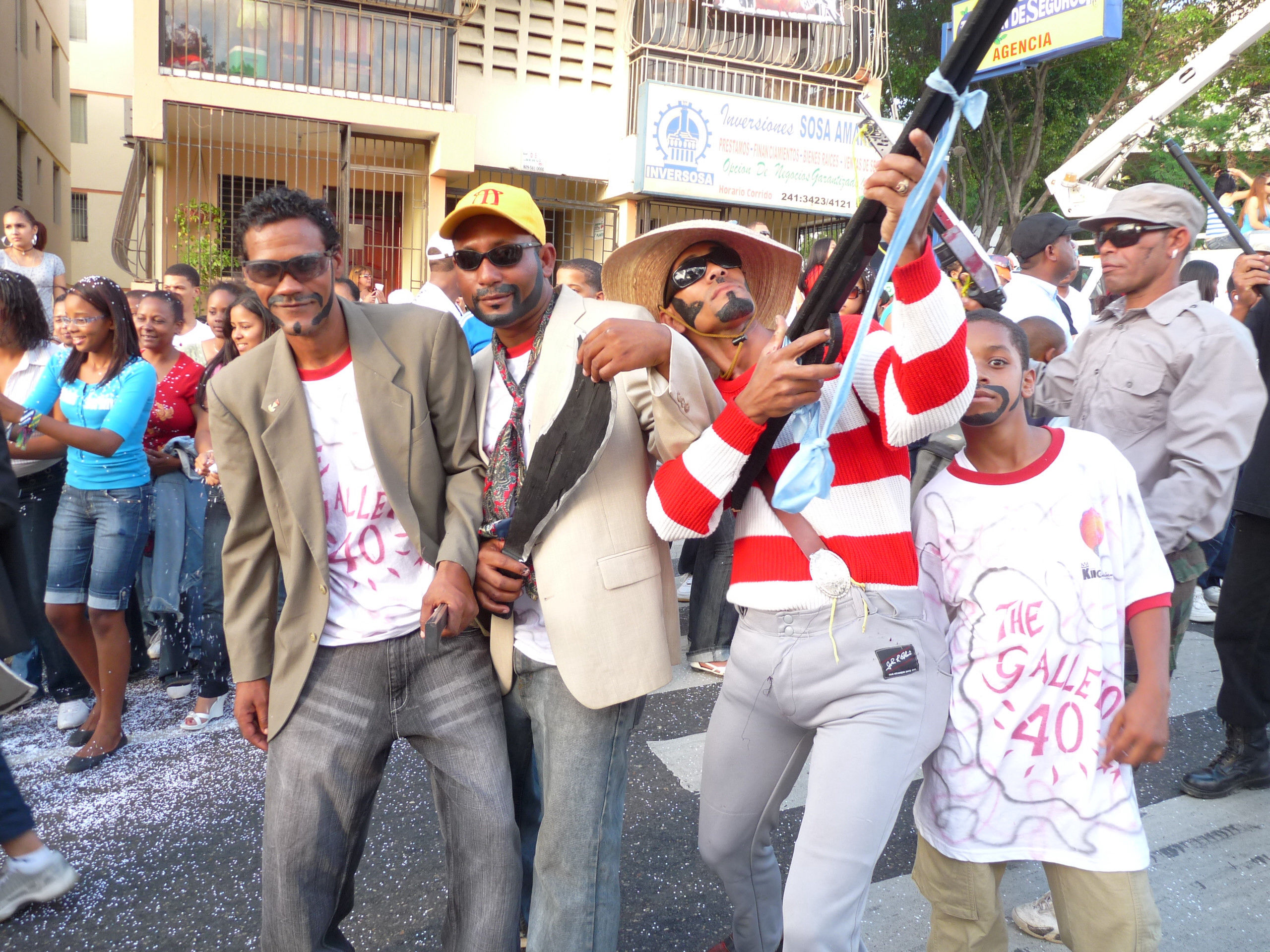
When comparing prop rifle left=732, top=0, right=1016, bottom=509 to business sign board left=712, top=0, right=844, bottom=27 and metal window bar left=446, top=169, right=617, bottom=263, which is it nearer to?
metal window bar left=446, top=169, right=617, bottom=263

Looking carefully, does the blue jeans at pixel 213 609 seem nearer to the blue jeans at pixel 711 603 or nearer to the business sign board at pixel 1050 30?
the blue jeans at pixel 711 603

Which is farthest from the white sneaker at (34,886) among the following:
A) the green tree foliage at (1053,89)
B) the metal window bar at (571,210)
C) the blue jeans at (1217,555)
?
the green tree foliage at (1053,89)

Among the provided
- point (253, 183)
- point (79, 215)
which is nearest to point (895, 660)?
Result: point (253, 183)

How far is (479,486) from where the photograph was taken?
8.15 ft

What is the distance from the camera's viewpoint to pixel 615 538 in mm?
2285

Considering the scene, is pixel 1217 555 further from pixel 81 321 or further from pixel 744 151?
pixel 744 151

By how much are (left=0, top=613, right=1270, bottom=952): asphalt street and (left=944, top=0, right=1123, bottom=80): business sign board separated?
35.3 ft

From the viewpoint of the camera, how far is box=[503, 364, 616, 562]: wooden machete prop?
215 centimetres

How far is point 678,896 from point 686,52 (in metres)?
14.7

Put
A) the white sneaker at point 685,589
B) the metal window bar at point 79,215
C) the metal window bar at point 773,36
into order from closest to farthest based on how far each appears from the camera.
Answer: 1. the white sneaker at point 685,589
2. the metal window bar at point 773,36
3. the metal window bar at point 79,215

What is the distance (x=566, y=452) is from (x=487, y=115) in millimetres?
13679

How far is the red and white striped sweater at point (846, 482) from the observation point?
197cm

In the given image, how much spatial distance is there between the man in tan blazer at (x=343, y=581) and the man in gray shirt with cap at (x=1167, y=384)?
1.94m

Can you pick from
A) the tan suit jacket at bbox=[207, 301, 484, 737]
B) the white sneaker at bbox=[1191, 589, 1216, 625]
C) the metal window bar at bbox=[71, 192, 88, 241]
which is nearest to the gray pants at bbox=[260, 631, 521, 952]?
the tan suit jacket at bbox=[207, 301, 484, 737]
